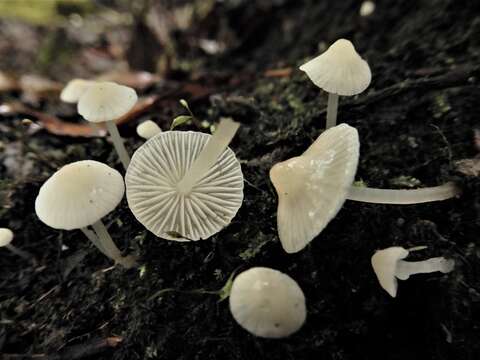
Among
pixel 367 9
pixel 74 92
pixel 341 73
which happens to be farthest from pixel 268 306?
pixel 367 9

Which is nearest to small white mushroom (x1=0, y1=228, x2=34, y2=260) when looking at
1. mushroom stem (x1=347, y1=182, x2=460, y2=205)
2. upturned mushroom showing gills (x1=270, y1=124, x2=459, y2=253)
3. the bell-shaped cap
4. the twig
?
the twig

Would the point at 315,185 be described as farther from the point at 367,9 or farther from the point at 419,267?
the point at 367,9

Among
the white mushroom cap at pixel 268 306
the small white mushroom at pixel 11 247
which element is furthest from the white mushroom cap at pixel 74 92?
the white mushroom cap at pixel 268 306

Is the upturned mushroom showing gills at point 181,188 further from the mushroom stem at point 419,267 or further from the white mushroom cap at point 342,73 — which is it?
the mushroom stem at point 419,267

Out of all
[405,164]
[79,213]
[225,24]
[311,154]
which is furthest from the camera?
[225,24]

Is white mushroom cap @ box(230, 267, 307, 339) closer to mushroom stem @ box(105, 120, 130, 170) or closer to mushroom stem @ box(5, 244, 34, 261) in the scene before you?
mushroom stem @ box(105, 120, 130, 170)

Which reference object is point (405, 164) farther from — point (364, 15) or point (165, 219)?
point (364, 15)

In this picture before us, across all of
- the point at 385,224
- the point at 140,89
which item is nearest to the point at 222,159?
the point at 385,224
